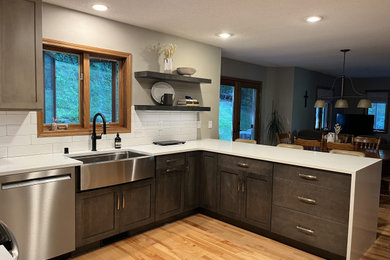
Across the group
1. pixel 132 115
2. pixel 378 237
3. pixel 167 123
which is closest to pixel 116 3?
pixel 132 115

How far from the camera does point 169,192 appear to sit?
338 cm

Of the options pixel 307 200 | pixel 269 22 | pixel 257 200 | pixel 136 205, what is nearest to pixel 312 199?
pixel 307 200

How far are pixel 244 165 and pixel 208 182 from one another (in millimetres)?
600

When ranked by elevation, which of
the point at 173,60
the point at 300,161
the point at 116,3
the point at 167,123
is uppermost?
the point at 116,3

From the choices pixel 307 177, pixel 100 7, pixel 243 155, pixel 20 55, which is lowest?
pixel 307 177

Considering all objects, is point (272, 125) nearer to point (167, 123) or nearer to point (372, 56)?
point (372, 56)

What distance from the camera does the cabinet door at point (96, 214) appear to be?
104 inches

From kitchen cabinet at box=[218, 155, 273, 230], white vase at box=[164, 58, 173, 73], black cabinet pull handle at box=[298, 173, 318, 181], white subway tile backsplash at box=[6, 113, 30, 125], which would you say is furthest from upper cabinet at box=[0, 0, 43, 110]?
black cabinet pull handle at box=[298, 173, 318, 181]

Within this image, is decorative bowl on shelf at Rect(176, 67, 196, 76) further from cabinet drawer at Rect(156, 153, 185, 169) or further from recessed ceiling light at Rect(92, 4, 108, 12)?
recessed ceiling light at Rect(92, 4, 108, 12)

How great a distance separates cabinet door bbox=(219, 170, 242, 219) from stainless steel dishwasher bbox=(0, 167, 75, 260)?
5.43 ft

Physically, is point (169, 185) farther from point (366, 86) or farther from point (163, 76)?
point (366, 86)

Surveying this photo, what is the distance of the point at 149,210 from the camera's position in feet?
10.5

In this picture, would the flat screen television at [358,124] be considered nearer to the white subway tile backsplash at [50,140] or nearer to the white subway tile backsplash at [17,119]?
the white subway tile backsplash at [50,140]

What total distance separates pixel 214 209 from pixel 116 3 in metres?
2.51
